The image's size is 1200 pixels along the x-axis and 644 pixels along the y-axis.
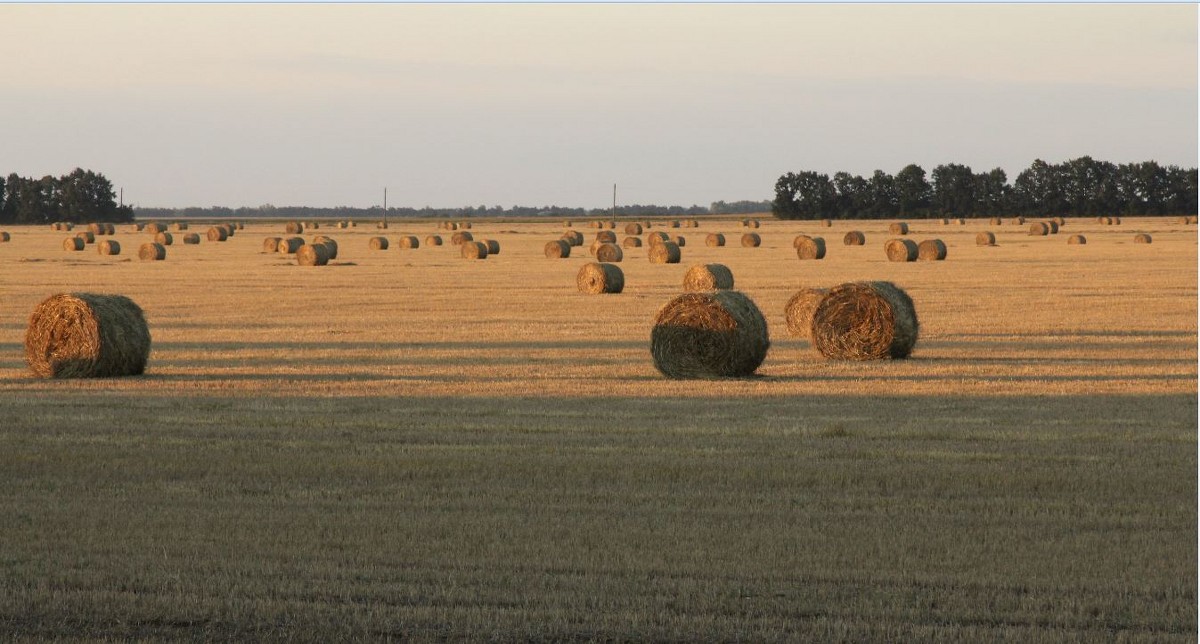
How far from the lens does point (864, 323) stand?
20.9 metres

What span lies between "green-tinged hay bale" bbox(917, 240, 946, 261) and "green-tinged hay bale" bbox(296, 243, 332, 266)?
1921cm

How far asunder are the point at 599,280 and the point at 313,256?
726 inches

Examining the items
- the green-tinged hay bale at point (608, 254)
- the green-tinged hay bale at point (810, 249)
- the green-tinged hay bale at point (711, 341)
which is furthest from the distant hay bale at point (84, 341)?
the green-tinged hay bale at point (810, 249)

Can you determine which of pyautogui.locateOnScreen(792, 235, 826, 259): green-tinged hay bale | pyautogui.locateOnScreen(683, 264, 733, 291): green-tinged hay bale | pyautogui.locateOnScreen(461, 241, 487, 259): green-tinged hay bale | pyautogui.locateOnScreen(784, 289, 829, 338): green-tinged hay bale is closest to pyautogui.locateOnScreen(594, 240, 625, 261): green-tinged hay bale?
pyautogui.locateOnScreen(461, 241, 487, 259): green-tinged hay bale

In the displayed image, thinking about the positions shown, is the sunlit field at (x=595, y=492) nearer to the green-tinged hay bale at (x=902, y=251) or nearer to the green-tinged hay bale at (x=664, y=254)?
the green-tinged hay bale at (x=664, y=254)

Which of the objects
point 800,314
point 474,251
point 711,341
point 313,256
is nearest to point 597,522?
point 711,341

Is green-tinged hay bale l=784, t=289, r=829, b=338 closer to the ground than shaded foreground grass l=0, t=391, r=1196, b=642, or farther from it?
farther from it

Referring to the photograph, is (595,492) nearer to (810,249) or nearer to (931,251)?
(931,251)

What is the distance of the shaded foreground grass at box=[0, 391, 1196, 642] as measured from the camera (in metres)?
7.80

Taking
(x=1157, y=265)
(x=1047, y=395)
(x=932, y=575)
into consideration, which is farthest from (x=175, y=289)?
(x=932, y=575)

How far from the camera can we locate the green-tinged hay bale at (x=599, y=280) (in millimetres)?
34906

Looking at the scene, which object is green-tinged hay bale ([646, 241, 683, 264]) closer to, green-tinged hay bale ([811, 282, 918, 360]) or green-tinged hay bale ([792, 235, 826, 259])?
green-tinged hay bale ([792, 235, 826, 259])

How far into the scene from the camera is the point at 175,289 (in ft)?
A: 121

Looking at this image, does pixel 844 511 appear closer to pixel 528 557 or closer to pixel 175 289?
pixel 528 557
